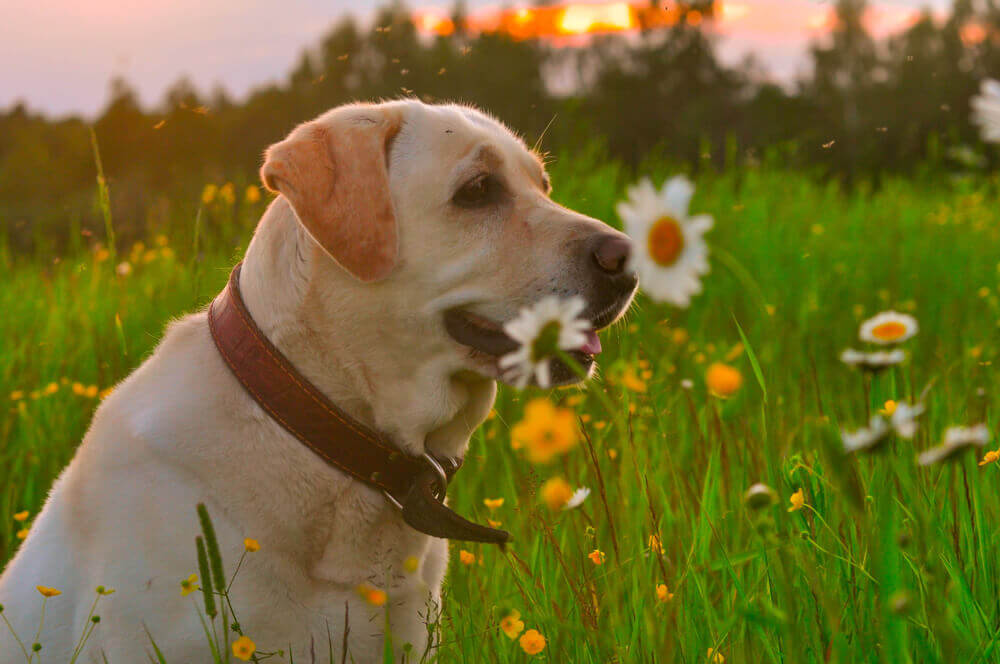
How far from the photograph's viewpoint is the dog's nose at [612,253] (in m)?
2.32

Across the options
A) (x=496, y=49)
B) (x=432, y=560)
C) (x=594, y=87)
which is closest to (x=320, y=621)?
(x=432, y=560)

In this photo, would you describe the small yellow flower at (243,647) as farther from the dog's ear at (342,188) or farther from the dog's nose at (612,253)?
the dog's nose at (612,253)

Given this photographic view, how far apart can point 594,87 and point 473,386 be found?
28.7 metres

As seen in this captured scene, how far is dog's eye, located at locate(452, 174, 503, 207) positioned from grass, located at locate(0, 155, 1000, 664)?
24.5 inches

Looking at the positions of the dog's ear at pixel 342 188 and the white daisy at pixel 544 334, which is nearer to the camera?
the white daisy at pixel 544 334

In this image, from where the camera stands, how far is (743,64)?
93.8 feet

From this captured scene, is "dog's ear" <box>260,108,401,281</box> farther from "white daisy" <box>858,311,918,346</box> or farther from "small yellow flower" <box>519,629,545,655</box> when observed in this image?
"white daisy" <box>858,311,918,346</box>

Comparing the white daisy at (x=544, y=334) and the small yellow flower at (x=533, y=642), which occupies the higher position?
the white daisy at (x=544, y=334)

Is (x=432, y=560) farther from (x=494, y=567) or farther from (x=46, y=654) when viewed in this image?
(x=46, y=654)

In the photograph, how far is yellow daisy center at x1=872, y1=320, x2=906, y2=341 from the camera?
5.38ft

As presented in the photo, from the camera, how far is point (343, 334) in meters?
2.33

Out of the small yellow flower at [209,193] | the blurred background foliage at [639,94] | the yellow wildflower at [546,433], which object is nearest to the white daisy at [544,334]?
the yellow wildflower at [546,433]

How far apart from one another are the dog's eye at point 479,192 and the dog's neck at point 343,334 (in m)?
0.35

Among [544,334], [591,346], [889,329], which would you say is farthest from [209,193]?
[544,334]
